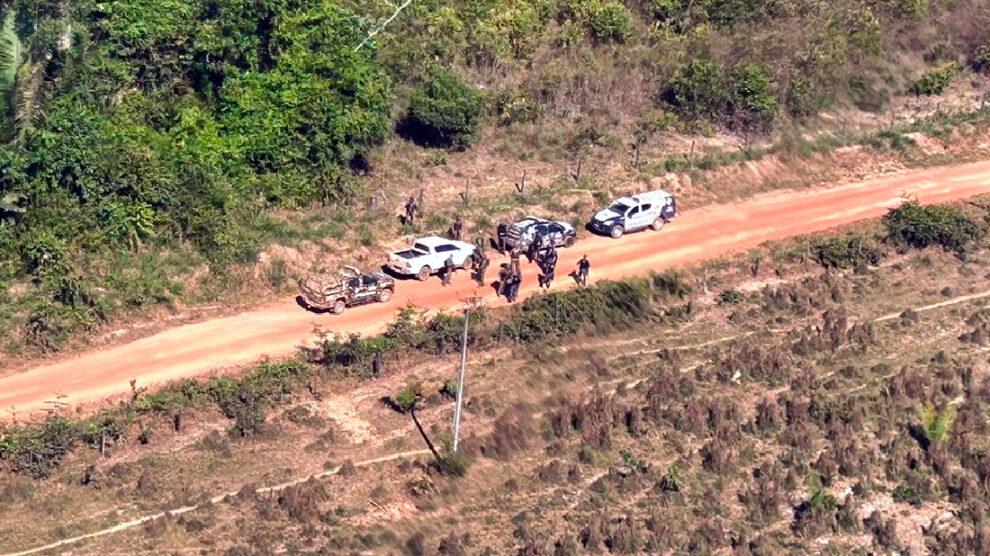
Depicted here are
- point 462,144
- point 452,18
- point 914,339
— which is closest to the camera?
point 914,339

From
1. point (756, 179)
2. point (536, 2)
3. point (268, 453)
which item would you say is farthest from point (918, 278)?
point (268, 453)

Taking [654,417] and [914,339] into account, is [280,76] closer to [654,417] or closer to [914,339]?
[654,417]

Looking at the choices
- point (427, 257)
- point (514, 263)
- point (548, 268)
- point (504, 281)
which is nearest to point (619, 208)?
point (548, 268)

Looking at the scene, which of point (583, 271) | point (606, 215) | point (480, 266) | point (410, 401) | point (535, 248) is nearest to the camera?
point (410, 401)

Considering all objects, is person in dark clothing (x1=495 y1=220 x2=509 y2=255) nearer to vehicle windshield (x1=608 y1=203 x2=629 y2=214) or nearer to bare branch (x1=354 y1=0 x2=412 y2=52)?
vehicle windshield (x1=608 y1=203 x2=629 y2=214)

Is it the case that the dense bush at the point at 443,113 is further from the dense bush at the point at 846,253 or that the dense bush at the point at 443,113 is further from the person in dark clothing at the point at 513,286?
the dense bush at the point at 846,253

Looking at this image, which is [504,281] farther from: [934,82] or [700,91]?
[934,82]
